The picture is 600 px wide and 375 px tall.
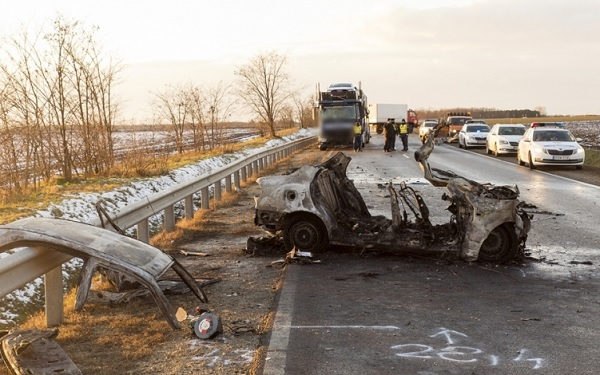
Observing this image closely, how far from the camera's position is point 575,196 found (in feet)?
50.8

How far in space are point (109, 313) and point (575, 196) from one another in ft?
41.2

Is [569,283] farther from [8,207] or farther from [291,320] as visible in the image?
[8,207]

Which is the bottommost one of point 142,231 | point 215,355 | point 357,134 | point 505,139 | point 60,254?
point 215,355

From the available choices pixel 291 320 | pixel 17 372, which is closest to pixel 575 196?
pixel 291 320

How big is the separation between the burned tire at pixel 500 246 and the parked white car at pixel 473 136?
3272cm

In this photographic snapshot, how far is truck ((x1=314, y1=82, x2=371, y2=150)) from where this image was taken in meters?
37.4

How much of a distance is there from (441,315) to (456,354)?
1.09m

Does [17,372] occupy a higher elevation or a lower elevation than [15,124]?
lower

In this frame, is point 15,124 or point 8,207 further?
point 15,124

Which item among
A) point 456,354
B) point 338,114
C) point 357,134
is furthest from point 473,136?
point 456,354

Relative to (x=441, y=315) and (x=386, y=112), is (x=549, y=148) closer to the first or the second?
(x=441, y=315)

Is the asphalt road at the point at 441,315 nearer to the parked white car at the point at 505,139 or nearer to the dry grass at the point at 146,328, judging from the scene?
the dry grass at the point at 146,328

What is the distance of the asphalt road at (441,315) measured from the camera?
475 centimetres

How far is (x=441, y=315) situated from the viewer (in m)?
5.98
